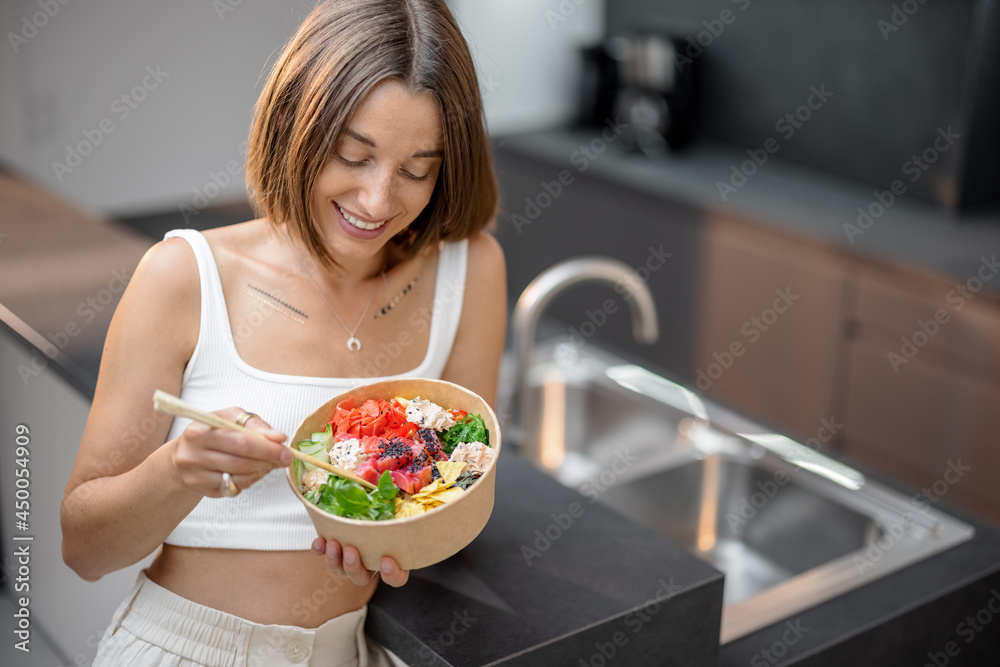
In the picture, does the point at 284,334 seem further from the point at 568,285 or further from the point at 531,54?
the point at 531,54

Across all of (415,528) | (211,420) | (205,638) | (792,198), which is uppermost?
(211,420)

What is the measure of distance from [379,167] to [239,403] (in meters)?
0.31

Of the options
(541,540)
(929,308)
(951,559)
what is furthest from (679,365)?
(541,540)

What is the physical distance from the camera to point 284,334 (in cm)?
117

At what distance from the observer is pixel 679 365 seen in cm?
321

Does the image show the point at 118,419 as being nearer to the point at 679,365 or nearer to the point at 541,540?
the point at 541,540

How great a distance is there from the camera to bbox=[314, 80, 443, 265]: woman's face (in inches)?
40.2

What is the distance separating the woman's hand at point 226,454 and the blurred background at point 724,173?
1216mm

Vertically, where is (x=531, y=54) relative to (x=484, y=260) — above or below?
below

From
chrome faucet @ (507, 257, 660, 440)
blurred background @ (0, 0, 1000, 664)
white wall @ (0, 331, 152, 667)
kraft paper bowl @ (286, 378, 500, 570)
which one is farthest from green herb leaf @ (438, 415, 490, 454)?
blurred background @ (0, 0, 1000, 664)

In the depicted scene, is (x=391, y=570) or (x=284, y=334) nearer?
(x=391, y=570)

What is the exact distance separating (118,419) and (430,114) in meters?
0.46

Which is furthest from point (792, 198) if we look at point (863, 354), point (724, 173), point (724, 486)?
point (724, 486)

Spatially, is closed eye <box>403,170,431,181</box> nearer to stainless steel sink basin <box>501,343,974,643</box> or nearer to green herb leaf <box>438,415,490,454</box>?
green herb leaf <box>438,415,490,454</box>
